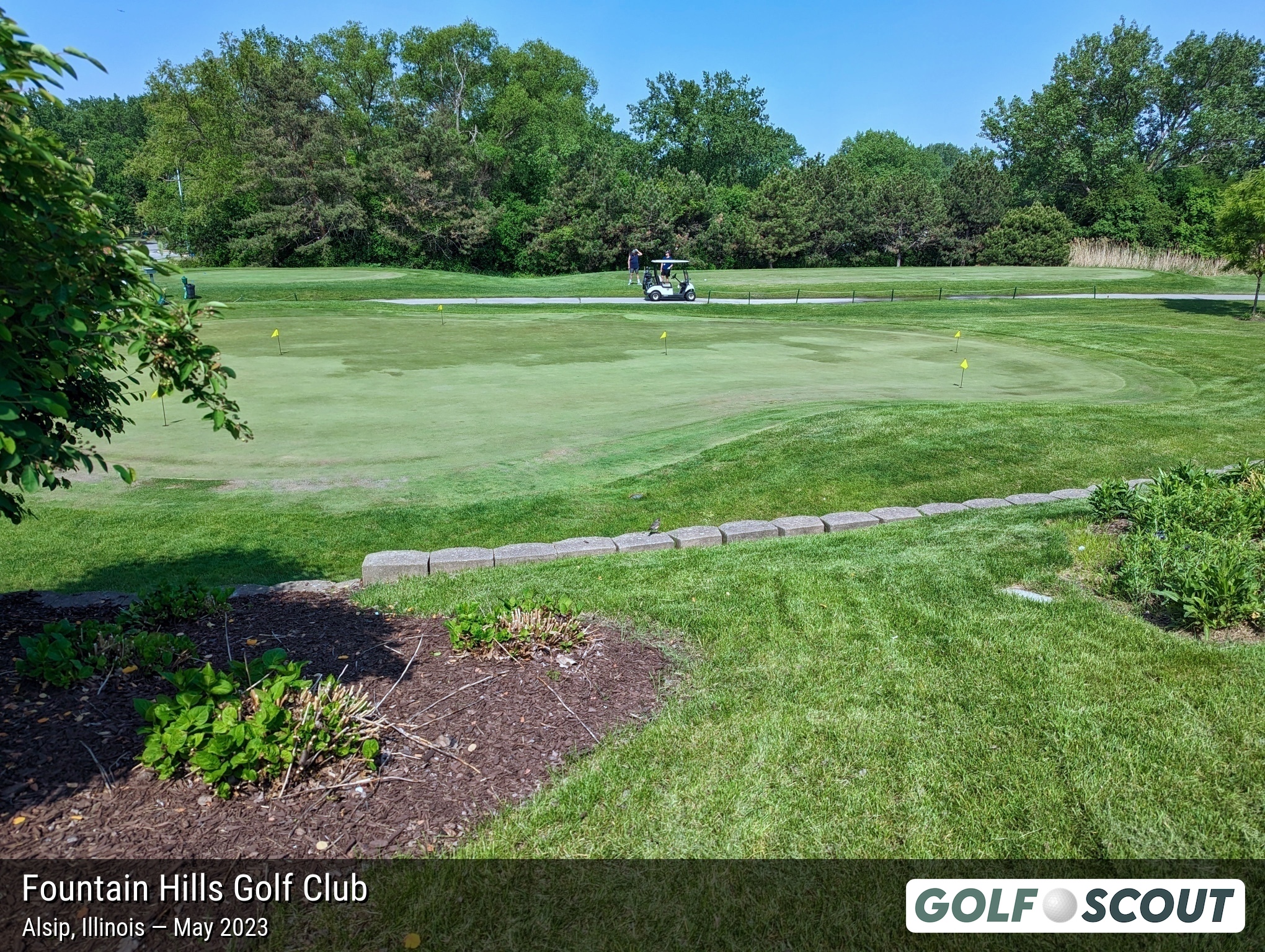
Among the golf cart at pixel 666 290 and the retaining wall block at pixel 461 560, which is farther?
the golf cart at pixel 666 290

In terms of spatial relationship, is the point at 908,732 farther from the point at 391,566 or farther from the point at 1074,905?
the point at 391,566

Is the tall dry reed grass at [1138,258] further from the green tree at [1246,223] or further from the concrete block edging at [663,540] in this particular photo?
the concrete block edging at [663,540]

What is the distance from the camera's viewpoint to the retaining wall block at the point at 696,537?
7.56 metres

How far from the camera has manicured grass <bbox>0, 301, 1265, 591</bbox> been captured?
7.84 metres

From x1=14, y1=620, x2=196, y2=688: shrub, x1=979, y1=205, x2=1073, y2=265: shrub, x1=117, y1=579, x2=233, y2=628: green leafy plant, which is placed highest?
x1=979, y1=205, x2=1073, y2=265: shrub

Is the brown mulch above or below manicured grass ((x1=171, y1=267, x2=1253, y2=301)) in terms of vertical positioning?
below

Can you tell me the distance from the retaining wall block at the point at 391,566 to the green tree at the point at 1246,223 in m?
29.2

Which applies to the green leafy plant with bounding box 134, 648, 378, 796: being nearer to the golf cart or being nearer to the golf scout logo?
the golf scout logo

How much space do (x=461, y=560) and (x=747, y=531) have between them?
263cm

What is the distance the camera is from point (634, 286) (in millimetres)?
41656

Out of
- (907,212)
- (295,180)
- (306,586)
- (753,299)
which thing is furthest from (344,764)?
(907,212)

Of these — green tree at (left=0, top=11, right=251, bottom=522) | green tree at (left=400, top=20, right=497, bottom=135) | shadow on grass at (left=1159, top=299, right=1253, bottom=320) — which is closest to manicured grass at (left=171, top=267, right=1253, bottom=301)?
shadow on grass at (left=1159, top=299, right=1253, bottom=320)

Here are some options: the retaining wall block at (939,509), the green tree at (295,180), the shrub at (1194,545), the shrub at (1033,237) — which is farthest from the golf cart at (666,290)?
the shrub at (1033,237)

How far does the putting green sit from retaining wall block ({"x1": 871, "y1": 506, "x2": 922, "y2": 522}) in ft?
10.4
